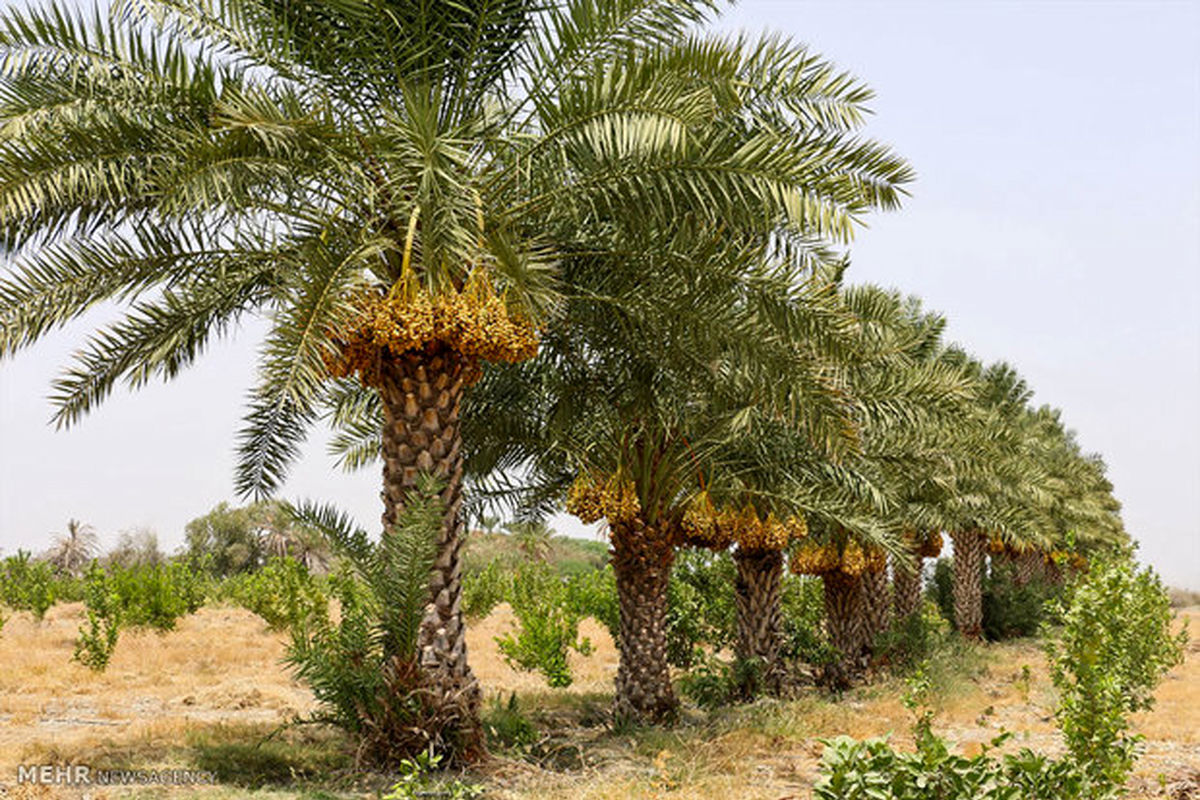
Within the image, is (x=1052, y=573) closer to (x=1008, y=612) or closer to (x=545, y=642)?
(x=1008, y=612)

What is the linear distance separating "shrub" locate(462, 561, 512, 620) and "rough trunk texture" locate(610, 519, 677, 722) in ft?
52.3

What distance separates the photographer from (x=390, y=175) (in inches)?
385

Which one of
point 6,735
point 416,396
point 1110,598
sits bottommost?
point 6,735

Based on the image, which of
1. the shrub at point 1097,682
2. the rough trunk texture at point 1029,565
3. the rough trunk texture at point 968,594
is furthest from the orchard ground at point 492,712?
the rough trunk texture at point 1029,565

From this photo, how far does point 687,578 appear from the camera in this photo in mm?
22703

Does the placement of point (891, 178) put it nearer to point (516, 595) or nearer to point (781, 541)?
point (781, 541)

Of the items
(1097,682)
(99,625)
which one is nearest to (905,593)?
(99,625)

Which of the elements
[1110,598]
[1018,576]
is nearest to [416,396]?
[1110,598]

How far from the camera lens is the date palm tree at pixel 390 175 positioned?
8836 millimetres

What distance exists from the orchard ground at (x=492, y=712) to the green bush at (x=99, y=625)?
31cm

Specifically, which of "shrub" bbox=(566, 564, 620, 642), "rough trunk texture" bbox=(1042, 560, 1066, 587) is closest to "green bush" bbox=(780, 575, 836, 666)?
"shrub" bbox=(566, 564, 620, 642)

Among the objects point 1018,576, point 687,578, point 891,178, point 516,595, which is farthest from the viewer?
point 1018,576

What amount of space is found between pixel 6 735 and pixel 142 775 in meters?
4.20

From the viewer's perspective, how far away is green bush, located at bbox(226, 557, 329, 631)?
2297 cm
